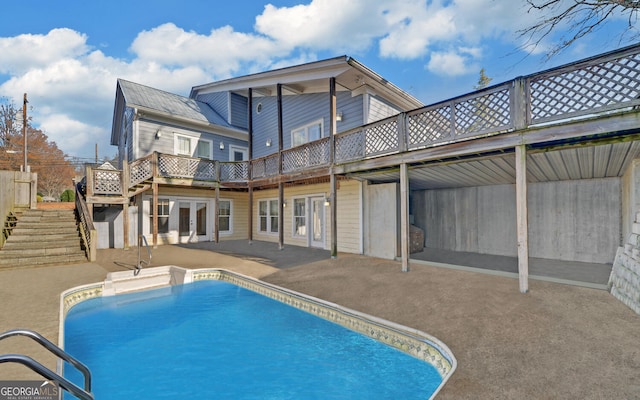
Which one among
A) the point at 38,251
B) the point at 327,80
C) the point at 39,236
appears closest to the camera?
the point at 38,251

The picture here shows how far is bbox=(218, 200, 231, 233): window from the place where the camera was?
629 inches

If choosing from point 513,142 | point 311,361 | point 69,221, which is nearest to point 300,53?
point 69,221

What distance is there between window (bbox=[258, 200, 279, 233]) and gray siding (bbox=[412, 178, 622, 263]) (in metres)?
7.29

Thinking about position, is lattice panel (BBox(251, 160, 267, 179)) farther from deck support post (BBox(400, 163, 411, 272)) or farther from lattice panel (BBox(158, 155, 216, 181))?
deck support post (BBox(400, 163, 411, 272))

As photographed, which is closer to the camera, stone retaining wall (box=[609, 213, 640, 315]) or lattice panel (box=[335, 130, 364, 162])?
stone retaining wall (box=[609, 213, 640, 315])

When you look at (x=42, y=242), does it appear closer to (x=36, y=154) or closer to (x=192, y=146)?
(x=192, y=146)

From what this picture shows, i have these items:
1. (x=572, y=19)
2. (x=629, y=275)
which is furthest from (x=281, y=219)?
(x=572, y=19)

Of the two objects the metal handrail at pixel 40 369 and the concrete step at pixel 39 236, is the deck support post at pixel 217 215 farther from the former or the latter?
the metal handrail at pixel 40 369

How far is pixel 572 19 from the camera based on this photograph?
6578 mm

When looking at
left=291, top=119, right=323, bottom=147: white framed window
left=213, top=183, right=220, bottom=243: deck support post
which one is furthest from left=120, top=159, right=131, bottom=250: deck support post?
left=291, top=119, right=323, bottom=147: white framed window

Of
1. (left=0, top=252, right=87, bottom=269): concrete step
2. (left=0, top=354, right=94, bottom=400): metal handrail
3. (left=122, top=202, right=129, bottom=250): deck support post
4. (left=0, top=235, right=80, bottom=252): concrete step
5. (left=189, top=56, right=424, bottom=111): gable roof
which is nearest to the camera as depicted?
(left=0, top=354, right=94, bottom=400): metal handrail

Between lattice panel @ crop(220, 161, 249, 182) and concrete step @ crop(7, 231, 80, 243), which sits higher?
lattice panel @ crop(220, 161, 249, 182)

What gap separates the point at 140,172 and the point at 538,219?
15.5 meters

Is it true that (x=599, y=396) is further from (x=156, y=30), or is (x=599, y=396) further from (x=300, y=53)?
(x=156, y=30)
